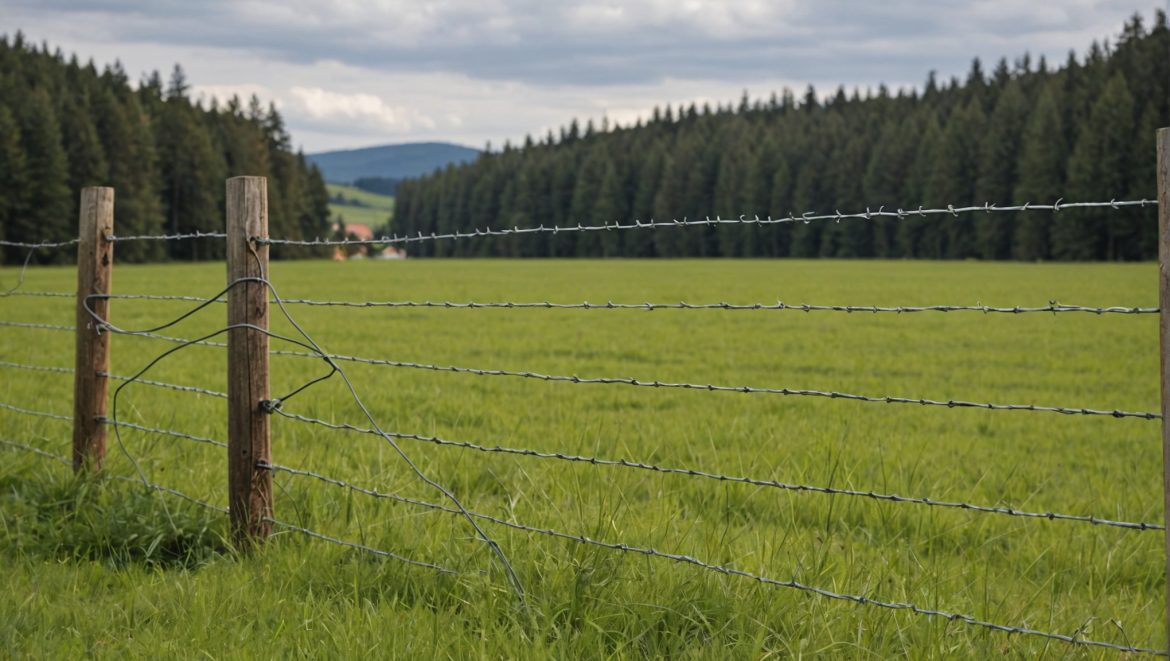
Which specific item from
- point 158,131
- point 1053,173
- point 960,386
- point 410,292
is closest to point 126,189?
point 158,131

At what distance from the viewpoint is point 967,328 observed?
23609 mm

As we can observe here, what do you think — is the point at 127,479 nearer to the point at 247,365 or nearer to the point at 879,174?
the point at 247,365

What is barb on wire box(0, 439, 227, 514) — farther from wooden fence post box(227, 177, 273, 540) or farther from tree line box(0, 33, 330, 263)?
tree line box(0, 33, 330, 263)

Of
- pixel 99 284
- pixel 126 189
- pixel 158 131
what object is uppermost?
pixel 158 131

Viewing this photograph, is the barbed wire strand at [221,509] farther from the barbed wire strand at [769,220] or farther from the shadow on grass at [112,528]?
the barbed wire strand at [769,220]

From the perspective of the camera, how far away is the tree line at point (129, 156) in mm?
76812

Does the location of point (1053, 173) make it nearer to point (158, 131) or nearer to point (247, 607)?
point (158, 131)

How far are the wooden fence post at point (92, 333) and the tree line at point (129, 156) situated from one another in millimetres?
73654

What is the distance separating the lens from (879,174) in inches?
4407

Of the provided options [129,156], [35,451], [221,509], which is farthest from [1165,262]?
[129,156]

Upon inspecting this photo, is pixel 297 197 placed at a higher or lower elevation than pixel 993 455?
higher

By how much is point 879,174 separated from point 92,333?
112703mm

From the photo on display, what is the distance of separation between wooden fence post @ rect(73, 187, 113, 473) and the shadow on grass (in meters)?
0.34

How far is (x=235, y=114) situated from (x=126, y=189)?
25.1 metres
